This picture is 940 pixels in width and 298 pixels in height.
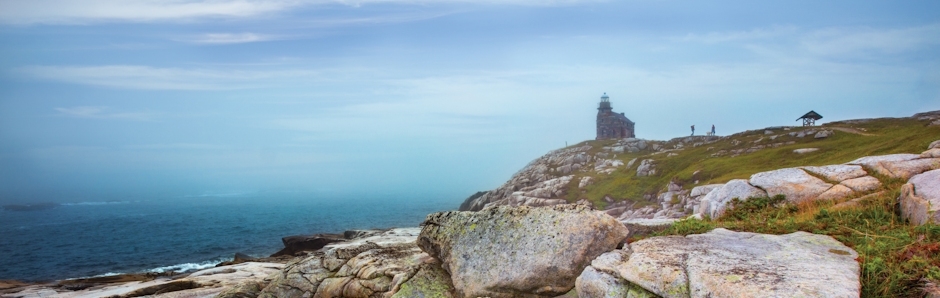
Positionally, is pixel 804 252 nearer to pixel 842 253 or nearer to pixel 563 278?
pixel 842 253

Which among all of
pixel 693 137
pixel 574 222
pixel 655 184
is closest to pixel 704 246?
pixel 574 222

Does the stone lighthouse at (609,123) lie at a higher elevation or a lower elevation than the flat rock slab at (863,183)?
higher

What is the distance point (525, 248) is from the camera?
14766 mm

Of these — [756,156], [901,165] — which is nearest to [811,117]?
[756,156]

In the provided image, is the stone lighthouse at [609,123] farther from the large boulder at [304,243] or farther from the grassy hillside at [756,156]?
the large boulder at [304,243]

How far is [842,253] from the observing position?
10.9 m

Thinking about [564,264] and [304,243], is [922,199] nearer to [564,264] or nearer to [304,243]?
[564,264]

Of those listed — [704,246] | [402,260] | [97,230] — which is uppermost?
[704,246]

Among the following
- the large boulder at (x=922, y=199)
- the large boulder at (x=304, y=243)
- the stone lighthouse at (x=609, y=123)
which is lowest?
the large boulder at (x=304, y=243)

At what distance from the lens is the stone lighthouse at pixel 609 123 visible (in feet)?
488

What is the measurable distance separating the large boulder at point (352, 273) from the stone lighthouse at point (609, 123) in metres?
136

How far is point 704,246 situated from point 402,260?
10.3m

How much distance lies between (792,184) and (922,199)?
698cm

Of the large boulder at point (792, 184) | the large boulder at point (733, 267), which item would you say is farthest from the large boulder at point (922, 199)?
the large boulder at point (792, 184)
